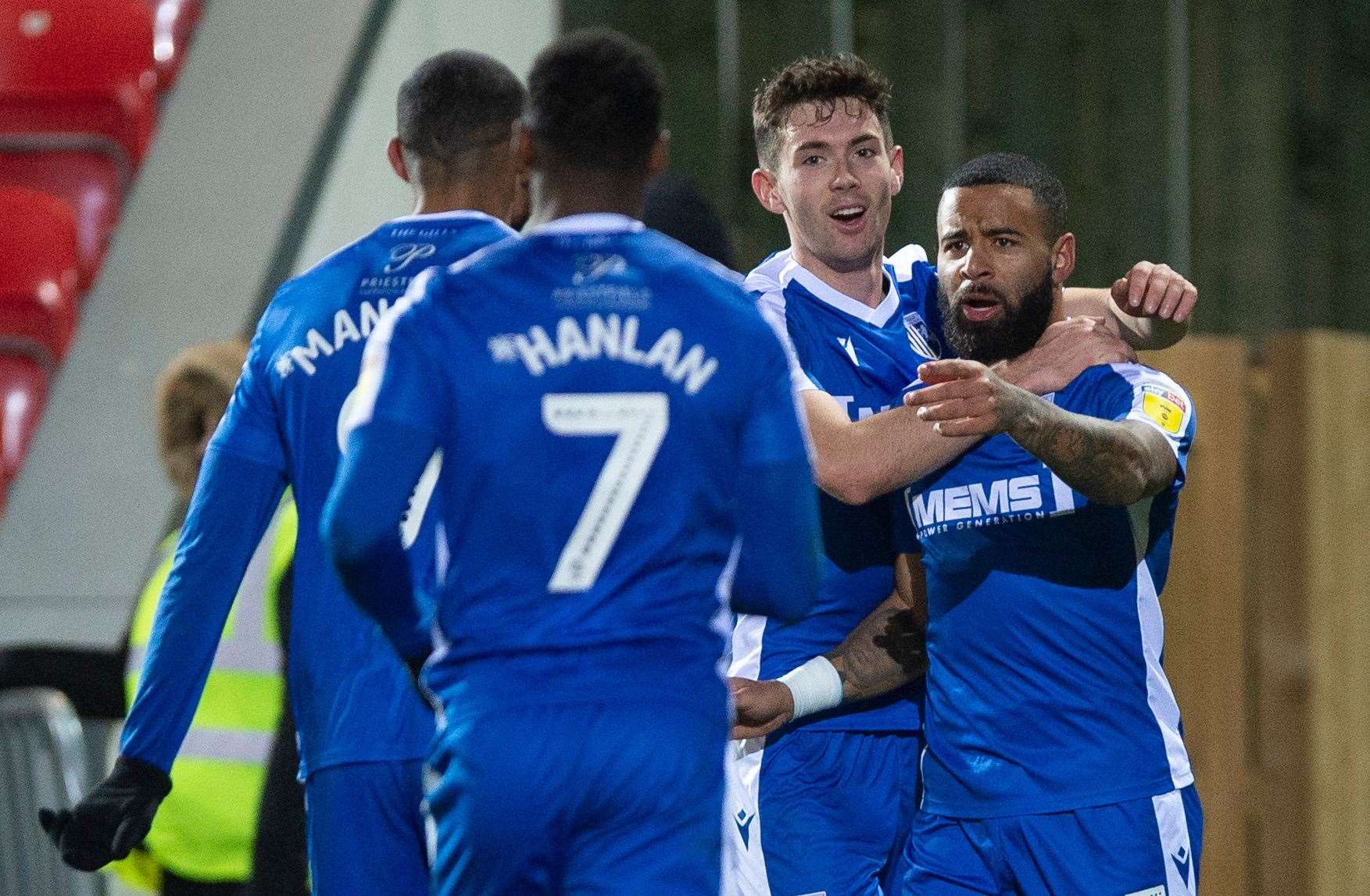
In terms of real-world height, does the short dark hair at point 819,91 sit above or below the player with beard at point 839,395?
above

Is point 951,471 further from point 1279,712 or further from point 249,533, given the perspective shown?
point 1279,712

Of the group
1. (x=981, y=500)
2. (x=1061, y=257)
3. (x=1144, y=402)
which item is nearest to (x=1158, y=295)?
(x=1061, y=257)

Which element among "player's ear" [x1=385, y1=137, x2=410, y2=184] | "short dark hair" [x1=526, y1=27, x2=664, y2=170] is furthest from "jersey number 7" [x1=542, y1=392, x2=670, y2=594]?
"player's ear" [x1=385, y1=137, x2=410, y2=184]

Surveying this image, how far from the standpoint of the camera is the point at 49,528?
715 cm

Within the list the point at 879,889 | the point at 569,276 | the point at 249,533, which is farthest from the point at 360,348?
the point at 879,889

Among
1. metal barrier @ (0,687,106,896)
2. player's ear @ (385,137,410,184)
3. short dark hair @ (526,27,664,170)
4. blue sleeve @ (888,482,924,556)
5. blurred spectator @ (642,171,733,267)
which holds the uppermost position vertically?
blurred spectator @ (642,171,733,267)

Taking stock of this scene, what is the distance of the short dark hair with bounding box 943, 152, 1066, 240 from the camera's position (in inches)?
148

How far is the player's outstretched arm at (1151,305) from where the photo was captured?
3.77 metres

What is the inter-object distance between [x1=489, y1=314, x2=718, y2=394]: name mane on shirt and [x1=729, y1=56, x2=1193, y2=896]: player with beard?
1119 millimetres

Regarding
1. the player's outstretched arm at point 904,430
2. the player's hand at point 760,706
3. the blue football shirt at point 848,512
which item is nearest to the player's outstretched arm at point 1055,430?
the player's outstretched arm at point 904,430

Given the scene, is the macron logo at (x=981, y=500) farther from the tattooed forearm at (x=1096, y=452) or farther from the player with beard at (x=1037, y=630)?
the tattooed forearm at (x=1096, y=452)

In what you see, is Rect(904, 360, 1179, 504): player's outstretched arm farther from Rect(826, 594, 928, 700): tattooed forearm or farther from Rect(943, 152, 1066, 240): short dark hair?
Rect(826, 594, 928, 700): tattooed forearm

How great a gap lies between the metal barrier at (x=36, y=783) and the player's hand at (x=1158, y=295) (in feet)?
10.4

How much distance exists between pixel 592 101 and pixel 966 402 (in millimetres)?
842
